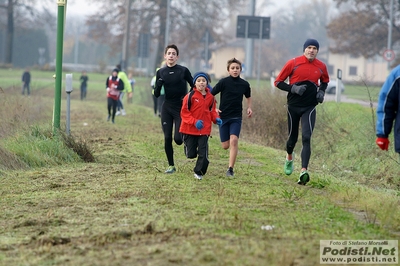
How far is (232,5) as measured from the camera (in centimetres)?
6044

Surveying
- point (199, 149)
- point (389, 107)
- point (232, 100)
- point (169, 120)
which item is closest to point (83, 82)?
point (169, 120)

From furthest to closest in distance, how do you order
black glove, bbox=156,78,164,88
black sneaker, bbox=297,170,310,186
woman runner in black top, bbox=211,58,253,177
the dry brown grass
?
the dry brown grass, black glove, bbox=156,78,164,88, woman runner in black top, bbox=211,58,253,177, black sneaker, bbox=297,170,310,186

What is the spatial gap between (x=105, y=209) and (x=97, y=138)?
8.32 metres

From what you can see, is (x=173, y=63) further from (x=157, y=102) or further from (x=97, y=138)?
(x=157, y=102)

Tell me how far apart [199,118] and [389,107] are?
3503mm

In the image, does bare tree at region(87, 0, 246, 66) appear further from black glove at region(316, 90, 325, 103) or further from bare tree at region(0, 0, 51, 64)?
black glove at region(316, 90, 325, 103)

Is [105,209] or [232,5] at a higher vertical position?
[232,5]

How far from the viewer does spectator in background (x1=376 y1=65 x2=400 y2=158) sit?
7.41 metres

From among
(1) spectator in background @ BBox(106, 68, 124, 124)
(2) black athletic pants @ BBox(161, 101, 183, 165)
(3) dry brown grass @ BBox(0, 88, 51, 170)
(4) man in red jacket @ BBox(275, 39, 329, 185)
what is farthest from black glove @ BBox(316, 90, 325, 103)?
(1) spectator in background @ BBox(106, 68, 124, 124)

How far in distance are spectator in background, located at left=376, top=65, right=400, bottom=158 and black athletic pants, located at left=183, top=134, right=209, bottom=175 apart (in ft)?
11.0

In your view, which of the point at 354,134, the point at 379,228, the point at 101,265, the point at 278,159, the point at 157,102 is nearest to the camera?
the point at 101,265

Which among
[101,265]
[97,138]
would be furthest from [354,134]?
[101,265]

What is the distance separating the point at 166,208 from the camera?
7934 millimetres

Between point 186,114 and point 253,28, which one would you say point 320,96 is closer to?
point 186,114
